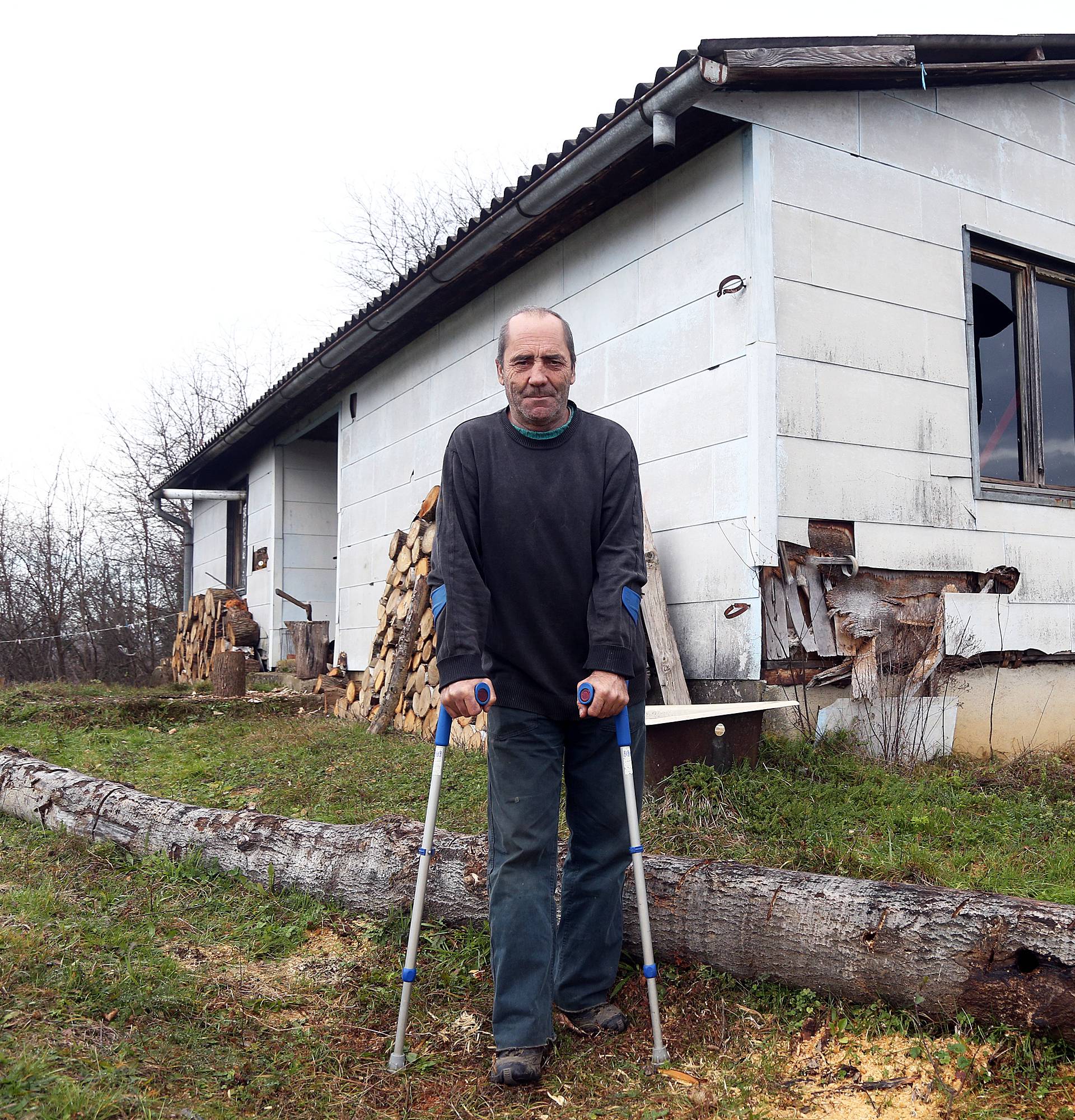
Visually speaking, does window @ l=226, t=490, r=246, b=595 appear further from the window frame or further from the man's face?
the man's face

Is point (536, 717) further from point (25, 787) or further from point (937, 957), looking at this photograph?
point (25, 787)

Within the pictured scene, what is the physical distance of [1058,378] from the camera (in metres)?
7.02

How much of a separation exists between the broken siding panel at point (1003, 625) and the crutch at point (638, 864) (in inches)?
141

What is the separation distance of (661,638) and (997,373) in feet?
9.91

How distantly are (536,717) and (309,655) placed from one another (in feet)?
29.1

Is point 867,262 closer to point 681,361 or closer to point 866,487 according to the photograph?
point 681,361

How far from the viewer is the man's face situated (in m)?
2.95

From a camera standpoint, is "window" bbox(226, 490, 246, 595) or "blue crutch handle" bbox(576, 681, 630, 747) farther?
"window" bbox(226, 490, 246, 595)

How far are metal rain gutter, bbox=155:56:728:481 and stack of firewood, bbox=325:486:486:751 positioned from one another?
5.63ft

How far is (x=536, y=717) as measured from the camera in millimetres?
2926

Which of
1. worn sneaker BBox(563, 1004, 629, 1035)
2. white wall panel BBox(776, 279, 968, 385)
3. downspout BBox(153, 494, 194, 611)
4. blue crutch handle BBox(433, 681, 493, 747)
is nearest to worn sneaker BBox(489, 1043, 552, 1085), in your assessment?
worn sneaker BBox(563, 1004, 629, 1035)

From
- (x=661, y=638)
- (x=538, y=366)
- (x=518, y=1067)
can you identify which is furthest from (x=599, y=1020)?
(x=661, y=638)

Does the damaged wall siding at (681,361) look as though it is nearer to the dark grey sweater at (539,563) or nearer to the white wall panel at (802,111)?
the white wall panel at (802,111)

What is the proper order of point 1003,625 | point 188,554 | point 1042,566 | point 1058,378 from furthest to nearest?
1. point 188,554
2. point 1058,378
3. point 1042,566
4. point 1003,625
